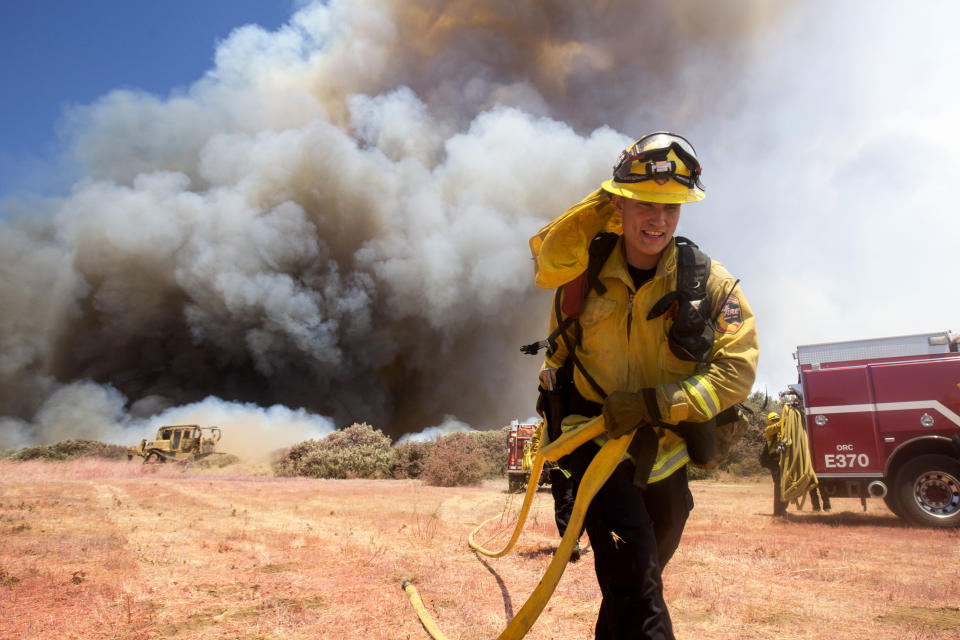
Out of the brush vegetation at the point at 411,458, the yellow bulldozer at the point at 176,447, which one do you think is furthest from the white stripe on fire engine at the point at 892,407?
the yellow bulldozer at the point at 176,447

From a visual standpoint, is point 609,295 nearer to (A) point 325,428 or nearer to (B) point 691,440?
(B) point 691,440

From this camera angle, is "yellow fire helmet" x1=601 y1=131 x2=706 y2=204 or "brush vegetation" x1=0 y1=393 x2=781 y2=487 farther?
"brush vegetation" x1=0 y1=393 x2=781 y2=487

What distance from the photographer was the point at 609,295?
1.90 metres

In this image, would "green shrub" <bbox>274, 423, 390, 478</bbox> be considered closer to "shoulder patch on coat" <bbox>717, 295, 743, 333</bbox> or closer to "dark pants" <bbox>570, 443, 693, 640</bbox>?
"dark pants" <bbox>570, 443, 693, 640</bbox>

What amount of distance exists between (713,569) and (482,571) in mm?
1771

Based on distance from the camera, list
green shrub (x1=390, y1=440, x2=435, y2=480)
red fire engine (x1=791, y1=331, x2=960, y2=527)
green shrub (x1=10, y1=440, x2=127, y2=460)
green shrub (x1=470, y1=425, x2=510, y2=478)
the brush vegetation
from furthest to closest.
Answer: green shrub (x1=10, y1=440, x2=127, y2=460) → green shrub (x1=470, y1=425, x2=510, y2=478) → green shrub (x1=390, y1=440, x2=435, y2=480) → the brush vegetation → red fire engine (x1=791, y1=331, x2=960, y2=527)

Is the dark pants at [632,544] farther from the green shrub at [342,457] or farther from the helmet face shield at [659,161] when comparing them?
the green shrub at [342,457]

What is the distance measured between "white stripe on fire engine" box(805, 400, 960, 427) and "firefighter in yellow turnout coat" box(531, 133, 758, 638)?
7265 millimetres

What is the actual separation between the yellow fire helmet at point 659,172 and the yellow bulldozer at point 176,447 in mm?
25181

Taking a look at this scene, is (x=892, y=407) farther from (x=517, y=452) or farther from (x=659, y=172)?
(x=659, y=172)

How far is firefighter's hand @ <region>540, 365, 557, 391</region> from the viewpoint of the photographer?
2.09 meters

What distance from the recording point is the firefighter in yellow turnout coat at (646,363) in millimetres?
1619

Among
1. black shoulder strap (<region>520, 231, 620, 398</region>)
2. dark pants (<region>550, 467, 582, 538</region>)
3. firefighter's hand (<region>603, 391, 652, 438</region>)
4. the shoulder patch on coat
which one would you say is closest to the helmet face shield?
black shoulder strap (<region>520, 231, 620, 398</region>)

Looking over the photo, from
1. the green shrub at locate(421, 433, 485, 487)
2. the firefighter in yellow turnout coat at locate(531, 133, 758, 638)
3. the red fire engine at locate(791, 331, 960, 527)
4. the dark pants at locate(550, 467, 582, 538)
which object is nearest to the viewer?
the firefighter in yellow turnout coat at locate(531, 133, 758, 638)
